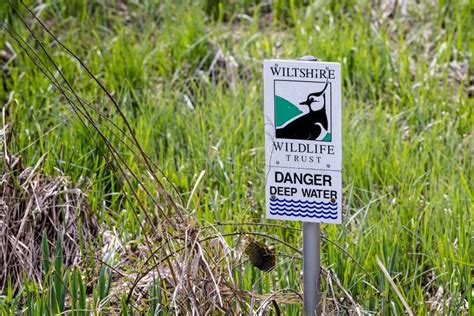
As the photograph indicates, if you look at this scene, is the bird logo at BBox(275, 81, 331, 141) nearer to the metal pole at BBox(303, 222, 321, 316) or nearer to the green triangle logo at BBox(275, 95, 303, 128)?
the green triangle logo at BBox(275, 95, 303, 128)

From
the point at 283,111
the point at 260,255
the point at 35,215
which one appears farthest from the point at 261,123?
the point at 283,111

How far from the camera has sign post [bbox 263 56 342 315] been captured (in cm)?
215

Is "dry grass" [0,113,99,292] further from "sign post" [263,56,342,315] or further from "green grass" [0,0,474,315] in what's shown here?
"sign post" [263,56,342,315]

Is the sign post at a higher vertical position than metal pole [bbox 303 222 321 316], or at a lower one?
higher

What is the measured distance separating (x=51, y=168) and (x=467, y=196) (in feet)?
4.70

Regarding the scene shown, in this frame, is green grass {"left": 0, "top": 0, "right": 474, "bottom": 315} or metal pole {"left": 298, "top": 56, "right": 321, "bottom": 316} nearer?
metal pole {"left": 298, "top": 56, "right": 321, "bottom": 316}

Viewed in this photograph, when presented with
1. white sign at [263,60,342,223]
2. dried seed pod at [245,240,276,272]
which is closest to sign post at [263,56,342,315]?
white sign at [263,60,342,223]

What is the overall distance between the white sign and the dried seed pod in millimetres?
182

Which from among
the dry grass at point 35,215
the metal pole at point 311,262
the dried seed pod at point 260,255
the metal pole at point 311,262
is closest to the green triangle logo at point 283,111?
the metal pole at point 311,262

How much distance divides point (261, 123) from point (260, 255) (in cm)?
131

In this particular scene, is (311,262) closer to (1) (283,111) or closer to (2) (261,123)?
(1) (283,111)

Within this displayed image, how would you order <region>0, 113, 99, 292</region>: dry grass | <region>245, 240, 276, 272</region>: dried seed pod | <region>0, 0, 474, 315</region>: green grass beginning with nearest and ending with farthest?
<region>245, 240, 276, 272</region>: dried seed pod, <region>0, 0, 474, 315</region>: green grass, <region>0, 113, 99, 292</region>: dry grass

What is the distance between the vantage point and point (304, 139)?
7.18ft

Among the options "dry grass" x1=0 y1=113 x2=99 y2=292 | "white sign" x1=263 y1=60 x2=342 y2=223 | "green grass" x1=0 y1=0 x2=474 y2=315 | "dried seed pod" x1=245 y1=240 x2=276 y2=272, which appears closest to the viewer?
"white sign" x1=263 y1=60 x2=342 y2=223
